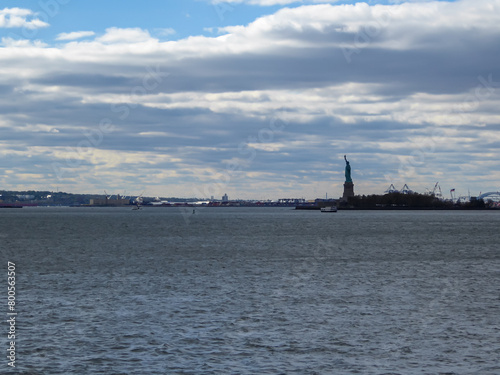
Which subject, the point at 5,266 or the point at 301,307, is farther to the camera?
the point at 5,266

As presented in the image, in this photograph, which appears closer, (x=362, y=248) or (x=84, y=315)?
(x=84, y=315)

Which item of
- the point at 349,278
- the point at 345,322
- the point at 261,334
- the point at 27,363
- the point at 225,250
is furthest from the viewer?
the point at 225,250

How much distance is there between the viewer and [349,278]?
59.6m

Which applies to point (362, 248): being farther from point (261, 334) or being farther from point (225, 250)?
point (261, 334)

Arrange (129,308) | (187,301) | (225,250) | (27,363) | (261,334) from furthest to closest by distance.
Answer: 1. (225,250)
2. (187,301)
3. (129,308)
4. (261,334)
5. (27,363)

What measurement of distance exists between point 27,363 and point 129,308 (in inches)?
543

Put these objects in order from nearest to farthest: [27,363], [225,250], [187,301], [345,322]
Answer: [27,363] → [345,322] → [187,301] → [225,250]

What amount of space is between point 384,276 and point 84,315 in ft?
98.7

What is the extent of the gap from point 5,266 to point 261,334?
146ft

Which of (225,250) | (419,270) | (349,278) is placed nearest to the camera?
(349,278)

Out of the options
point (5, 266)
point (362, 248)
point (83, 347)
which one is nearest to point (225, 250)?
point (362, 248)

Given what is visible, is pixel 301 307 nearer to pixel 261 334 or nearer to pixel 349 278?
pixel 261 334

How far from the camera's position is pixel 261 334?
34.6 meters

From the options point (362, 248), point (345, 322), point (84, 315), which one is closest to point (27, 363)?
point (84, 315)
